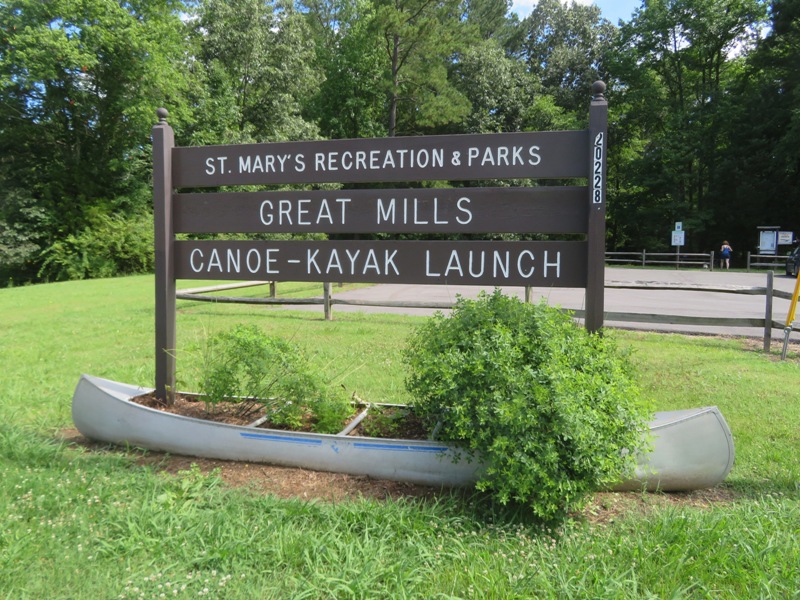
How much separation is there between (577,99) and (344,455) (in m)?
41.1

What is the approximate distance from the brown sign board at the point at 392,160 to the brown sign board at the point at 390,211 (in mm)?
111

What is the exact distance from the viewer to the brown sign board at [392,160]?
348cm

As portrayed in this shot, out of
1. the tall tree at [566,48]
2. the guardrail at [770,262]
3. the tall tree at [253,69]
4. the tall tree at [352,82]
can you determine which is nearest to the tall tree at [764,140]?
the guardrail at [770,262]

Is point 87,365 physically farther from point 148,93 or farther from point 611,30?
point 611,30

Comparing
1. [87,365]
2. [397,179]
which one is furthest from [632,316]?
[87,365]

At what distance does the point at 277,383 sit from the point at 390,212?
1378 mm

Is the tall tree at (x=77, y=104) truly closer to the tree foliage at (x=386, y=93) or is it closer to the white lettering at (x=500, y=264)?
the tree foliage at (x=386, y=93)

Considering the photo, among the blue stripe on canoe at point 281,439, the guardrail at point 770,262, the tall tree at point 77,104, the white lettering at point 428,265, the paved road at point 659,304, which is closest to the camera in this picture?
the blue stripe on canoe at point 281,439

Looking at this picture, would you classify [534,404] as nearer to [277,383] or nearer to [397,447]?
[397,447]

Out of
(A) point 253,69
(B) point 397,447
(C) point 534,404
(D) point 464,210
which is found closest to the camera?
(C) point 534,404

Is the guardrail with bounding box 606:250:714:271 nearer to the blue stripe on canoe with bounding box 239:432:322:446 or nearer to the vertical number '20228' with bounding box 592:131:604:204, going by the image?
the vertical number '20228' with bounding box 592:131:604:204

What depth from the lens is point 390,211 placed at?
12.4ft

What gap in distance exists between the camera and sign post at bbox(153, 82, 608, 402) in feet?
11.4

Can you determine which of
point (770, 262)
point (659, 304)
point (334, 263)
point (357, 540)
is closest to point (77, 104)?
point (659, 304)
